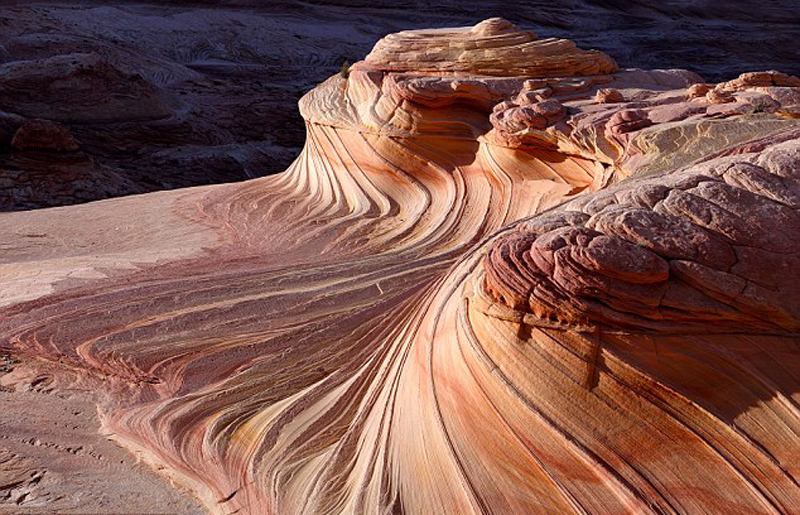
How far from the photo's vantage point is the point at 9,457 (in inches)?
132

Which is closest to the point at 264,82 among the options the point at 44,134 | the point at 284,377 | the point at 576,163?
the point at 44,134

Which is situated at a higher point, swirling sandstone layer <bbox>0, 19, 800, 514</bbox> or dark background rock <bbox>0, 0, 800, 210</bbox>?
swirling sandstone layer <bbox>0, 19, 800, 514</bbox>

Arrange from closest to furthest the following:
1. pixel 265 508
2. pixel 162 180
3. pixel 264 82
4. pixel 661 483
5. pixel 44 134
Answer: pixel 661 483, pixel 265 508, pixel 44 134, pixel 162 180, pixel 264 82

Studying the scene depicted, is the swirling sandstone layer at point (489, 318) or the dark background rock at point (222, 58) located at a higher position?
the swirling sandstone layer at point (489, 318)

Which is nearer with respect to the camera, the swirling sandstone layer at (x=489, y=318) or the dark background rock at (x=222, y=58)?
the swirling sandstone layer at (x=489, y=318)

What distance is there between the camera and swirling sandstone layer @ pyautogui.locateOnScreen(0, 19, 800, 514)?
9.48ft

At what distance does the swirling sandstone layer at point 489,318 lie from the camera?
289 centimetres

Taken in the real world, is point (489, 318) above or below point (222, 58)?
above

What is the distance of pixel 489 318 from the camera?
3074 millimetres

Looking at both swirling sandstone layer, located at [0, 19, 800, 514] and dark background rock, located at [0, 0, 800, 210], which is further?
dark background rock, located at [0, 0, 800, 210]

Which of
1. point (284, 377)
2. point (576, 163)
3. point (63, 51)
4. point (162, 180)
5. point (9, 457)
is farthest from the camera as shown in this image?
point (63, 51)

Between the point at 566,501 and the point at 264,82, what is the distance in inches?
511

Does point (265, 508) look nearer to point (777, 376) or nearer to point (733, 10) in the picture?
point (777, 376)

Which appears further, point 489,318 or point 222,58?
point 222,58
